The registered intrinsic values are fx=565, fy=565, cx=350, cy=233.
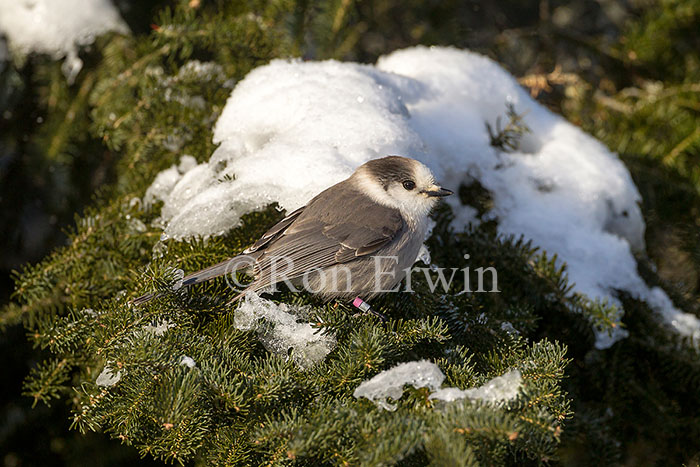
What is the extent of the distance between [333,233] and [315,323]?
50 centimetres

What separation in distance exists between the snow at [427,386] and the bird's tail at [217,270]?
67cm

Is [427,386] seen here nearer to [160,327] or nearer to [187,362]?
[187,362]

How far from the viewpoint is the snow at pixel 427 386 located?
155 cm

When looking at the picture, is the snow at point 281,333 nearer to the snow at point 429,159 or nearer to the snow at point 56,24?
the snow at point 429,159

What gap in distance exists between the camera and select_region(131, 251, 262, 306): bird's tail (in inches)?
71.2

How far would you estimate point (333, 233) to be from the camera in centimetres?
227

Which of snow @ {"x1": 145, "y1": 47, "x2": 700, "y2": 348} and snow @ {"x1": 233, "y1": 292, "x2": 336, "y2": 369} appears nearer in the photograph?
snow @ {"x1": 233, "y1": 292, "x2": 336, "y2": 369}

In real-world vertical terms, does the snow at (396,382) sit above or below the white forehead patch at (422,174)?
below

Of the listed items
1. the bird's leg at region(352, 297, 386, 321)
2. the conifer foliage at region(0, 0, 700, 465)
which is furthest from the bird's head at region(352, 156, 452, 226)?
the bird's leg at region(352, 297, 386, 321)

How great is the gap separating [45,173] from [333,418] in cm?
236

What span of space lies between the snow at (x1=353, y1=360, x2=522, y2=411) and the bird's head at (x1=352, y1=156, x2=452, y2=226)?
33.0 inches

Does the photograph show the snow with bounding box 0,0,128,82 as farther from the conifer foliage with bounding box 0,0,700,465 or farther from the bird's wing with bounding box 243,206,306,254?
the bird's wing with bounding box 243,206,306,254

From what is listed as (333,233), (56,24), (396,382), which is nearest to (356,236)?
(333,233)

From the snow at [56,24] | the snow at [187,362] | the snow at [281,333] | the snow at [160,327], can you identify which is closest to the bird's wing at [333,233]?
the snow at [281,333]
